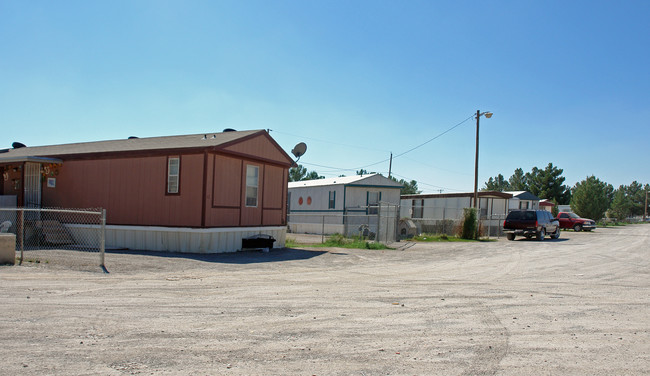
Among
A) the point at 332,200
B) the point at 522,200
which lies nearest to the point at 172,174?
the point at 332,200

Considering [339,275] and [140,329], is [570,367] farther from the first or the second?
[339,275]

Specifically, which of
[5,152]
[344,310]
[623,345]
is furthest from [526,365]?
[5,152]

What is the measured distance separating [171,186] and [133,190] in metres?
1.53

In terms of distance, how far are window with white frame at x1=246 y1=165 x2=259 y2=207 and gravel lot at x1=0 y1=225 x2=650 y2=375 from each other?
5.09 metres

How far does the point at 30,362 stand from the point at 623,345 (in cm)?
642

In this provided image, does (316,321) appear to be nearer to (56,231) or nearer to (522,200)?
(56,231)

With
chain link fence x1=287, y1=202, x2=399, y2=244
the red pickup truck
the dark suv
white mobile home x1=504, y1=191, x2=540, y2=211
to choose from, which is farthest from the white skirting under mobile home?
the red pickup truck

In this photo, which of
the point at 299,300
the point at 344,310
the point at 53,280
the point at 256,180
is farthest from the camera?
the point at 256,180

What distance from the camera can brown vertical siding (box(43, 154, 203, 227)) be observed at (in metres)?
14.9

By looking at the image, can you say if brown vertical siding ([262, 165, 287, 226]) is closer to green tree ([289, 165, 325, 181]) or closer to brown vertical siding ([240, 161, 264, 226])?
brown vertical siding ([240, 161, 264, 226])

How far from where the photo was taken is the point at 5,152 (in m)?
21.6

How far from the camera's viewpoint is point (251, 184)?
17.0 meters

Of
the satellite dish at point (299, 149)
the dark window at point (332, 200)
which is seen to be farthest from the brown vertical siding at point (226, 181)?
the dark window at point (332, 200)

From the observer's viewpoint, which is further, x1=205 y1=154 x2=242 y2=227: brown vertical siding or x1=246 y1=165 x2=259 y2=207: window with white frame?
x1=246 y1=165 x2=259 y2=207: window with white frame
